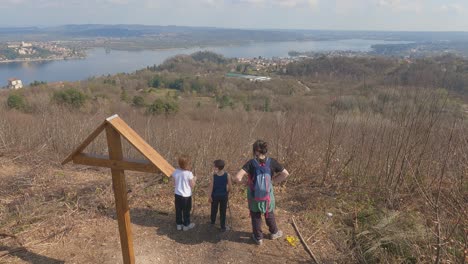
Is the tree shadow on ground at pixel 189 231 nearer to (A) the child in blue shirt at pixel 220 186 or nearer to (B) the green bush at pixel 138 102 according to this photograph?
(A) the child in blue shirt at pixel 220 186

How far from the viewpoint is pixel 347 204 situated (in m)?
5.13

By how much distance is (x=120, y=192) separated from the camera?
11.2ft

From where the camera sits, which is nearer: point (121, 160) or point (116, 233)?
point (121, 160)

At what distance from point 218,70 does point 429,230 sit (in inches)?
2750

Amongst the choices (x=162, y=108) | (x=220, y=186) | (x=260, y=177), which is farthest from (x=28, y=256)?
(x=162, y=108)

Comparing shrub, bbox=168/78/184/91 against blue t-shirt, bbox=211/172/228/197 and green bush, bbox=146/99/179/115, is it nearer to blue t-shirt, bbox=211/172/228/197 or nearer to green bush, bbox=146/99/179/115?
green bush, bbox=146/99/179/115

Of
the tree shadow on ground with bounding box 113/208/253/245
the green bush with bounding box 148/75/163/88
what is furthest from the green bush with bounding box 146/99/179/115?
the tree shadow on ground with bounding box 113/208/253/245

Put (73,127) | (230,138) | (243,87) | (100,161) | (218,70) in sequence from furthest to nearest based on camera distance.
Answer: (218,70)
(243,87)
(73,127)
(230,138)
(100,161)

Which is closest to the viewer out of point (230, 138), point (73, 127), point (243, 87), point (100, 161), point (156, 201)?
point (100, 161)

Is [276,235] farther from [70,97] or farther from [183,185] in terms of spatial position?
[70,97]

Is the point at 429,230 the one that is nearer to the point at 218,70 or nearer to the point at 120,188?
the point at 120,188

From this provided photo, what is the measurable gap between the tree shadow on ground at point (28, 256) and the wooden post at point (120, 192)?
103 cm

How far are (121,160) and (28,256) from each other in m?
1.96

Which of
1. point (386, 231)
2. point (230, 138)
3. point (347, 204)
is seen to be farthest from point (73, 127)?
point (386, 231)
